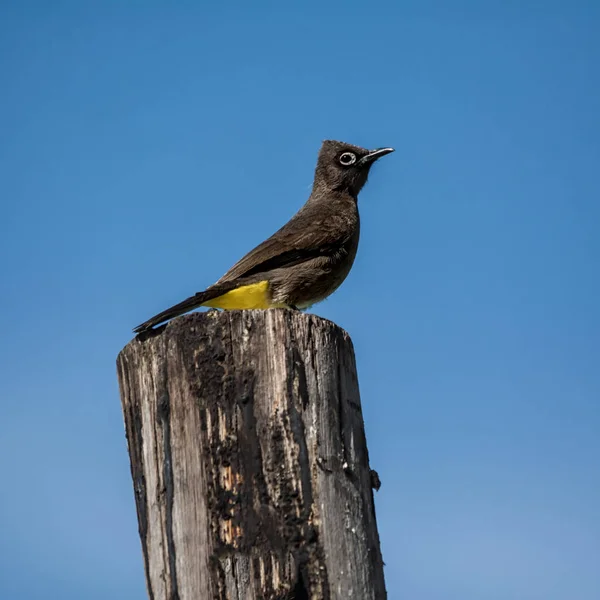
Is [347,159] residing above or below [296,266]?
above

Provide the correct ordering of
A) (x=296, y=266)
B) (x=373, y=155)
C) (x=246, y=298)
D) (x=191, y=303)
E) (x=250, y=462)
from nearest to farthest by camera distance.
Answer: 1. (x=250, y=462)
2. (x=191, y=303)
3. (x=246, y=298)
4. (x=296, y=266)
5. (x=373, y=155)

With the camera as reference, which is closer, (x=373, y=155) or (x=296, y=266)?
(x=296, y=266)

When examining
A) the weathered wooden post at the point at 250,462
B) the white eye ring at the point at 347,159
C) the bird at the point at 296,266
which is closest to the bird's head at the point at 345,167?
the white eye ring at the point at 347,159

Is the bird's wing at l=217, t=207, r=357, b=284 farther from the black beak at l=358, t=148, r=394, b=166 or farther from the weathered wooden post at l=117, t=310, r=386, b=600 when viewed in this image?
A: the weathered wooden post at l=117, t=310, r=386, b=600

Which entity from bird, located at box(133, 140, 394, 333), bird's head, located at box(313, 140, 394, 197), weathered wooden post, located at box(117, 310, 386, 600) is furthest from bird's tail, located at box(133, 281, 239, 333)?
bird's head, located at box(313, 140, 394, 197)

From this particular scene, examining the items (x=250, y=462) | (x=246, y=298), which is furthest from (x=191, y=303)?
(x=250, y=462)

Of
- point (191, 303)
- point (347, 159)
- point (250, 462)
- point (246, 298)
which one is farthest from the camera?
point (347, 159)

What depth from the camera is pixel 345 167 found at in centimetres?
952

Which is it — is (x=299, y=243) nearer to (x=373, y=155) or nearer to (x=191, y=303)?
(x=191, y=303)

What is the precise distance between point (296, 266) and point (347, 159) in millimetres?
2646

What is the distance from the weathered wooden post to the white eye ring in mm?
5720

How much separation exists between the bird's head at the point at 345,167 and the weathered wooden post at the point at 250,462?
559 centimetres

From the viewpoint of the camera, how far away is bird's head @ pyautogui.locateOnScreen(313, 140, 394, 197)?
9445 millimetres

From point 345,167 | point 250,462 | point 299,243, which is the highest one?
point 345,167
